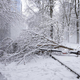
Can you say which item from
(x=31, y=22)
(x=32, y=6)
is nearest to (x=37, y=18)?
(x=31, y=22)

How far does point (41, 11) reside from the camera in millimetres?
14805

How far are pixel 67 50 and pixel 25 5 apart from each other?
37.7 ft

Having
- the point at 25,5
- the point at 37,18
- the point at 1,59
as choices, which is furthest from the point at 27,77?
the point at 25,5

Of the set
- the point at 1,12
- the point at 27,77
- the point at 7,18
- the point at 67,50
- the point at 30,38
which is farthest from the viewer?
the point at 67,50

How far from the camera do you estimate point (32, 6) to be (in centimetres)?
1521

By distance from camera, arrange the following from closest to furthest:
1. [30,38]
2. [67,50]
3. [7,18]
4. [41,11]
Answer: [7,18] < [30,38] < [67,50] < [41,11]

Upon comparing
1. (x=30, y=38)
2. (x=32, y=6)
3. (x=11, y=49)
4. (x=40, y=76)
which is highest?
(x=32, y=6)

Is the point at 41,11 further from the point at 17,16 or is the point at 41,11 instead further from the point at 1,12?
the point at 1,12

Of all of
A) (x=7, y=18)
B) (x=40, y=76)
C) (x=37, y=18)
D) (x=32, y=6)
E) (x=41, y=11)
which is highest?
(x=32, y=6)

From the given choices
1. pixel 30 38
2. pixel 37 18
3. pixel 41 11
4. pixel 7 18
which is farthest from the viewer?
pixel 41 11

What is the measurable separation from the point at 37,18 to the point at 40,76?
37.0 ft

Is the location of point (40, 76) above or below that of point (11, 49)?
below

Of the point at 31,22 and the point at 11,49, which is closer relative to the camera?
the point at 11,49

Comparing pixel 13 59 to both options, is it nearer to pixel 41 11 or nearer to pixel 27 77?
pixel 27 77
